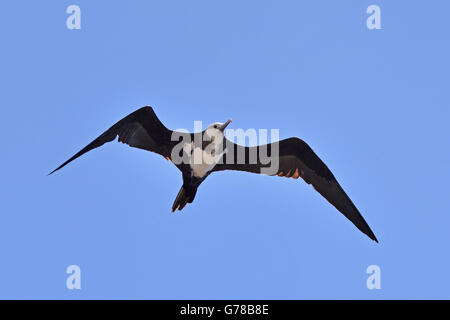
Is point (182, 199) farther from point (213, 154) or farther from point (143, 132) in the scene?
point (143, 132)

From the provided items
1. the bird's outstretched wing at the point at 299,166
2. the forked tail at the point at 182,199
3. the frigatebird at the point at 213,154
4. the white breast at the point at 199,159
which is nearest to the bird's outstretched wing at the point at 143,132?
the frigatebird at the point at 213,154

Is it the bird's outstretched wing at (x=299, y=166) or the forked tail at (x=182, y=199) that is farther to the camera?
the bird's outstretched wing at (x=299, y=166)

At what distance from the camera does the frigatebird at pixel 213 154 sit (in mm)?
7875

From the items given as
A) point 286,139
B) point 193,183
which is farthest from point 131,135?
point 286,139

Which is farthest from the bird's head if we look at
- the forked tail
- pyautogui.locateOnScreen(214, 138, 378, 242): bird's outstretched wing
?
the forked tail

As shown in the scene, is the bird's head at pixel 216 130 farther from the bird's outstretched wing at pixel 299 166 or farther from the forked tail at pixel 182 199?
the forked tail at pixel 182 199

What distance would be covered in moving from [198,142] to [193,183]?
18.5 inches

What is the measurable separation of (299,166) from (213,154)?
1.08m

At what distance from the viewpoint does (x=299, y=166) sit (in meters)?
8.52

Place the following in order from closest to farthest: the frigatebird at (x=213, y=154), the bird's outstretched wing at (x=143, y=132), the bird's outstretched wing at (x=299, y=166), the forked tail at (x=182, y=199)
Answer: the bird's outstretched wing at (x=143, y=132) → the frigatebird at (x=213, y=154) → the forked tail at (x=182, y=199) → the bird's outstretched wing at (x=299, y=166)

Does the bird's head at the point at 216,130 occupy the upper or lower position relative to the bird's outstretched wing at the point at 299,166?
upper
